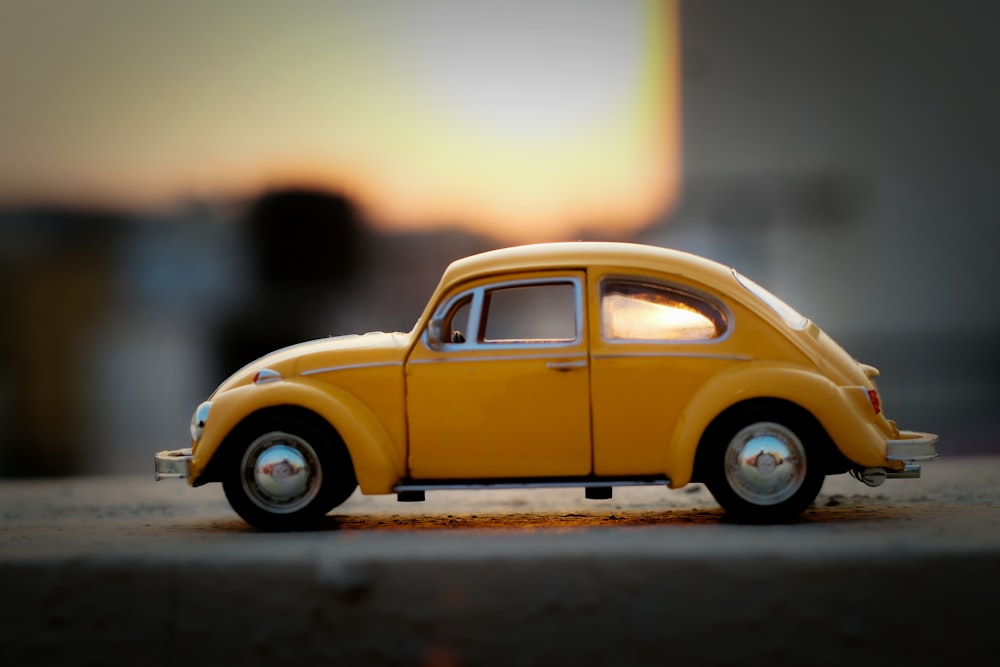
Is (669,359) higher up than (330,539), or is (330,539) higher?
(669,359)

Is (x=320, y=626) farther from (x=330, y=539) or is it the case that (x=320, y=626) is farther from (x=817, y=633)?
(x=817, y=633)

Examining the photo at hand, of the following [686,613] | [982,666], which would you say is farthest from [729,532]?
[982,666]

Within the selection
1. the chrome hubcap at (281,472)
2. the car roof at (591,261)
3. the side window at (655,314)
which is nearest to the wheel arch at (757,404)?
the side window at (655,314)

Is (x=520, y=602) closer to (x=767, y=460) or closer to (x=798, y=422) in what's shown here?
(x=767, y=460)

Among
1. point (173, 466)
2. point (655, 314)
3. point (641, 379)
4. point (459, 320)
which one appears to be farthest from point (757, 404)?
point (173, 466)

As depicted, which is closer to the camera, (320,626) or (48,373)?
(320,626)

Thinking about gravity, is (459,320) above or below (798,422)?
above

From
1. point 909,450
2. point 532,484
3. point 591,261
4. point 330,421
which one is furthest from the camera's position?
point 591,261
